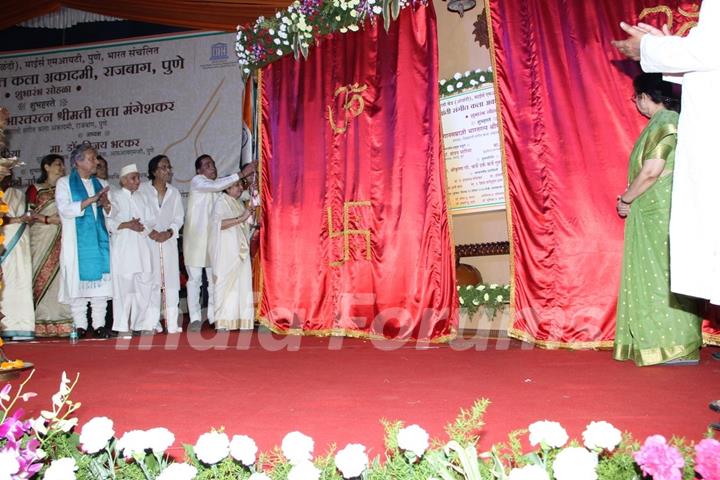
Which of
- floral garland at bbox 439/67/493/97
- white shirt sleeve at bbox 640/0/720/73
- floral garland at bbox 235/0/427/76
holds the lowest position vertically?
white shirt sleeve at bbox 640/0/720/73

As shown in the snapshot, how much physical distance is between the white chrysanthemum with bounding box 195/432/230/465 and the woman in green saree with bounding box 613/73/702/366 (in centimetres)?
263

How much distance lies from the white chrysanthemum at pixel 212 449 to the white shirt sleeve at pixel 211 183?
5.30m

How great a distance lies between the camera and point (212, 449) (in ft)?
4.45

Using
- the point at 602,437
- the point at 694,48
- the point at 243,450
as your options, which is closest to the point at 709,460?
the point at 602,437

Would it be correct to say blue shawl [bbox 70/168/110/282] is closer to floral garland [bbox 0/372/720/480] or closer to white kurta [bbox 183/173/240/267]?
white kurta [bbox 183/173/240/267]

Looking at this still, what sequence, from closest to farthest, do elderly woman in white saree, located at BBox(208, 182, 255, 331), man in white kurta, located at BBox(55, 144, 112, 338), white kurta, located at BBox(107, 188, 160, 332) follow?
1. man in white kurta, located at BBox(55, 144, 112, 338)
2. white kurta, located at BBox(107, 188, 160, 332)
3. elderly woman in white saree, located at BBox(208, 182, 255, 331)

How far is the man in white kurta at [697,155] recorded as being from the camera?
6.50 feet

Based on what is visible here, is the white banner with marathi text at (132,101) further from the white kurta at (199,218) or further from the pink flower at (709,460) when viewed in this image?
the pink flower at (709,460)

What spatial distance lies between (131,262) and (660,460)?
569 cm

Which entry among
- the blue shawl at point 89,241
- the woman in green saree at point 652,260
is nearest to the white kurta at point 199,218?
the blue shawl at point 89,241

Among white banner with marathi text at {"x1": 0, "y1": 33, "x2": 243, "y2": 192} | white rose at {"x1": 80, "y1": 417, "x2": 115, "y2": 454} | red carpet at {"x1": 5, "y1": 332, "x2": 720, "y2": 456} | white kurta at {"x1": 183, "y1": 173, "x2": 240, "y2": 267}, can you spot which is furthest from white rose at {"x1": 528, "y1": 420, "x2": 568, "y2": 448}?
white banner with marathi text at {"x1": 0, "y1": 33, "x2": 243, "y2": 192}

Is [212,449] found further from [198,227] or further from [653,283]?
[198,227]

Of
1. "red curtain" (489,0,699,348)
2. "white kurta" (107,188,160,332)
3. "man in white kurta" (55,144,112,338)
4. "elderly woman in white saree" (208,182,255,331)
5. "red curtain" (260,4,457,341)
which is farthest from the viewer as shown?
"elderly woman in white saree" (208,182,255,331)

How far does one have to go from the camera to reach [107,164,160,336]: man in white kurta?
6.16 metres
